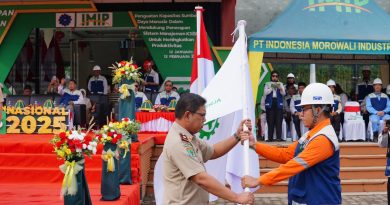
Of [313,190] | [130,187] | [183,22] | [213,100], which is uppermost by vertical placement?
[183,22]

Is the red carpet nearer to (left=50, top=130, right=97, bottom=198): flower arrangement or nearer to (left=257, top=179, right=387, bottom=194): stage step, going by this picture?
(left=50, top=130, right=97, bottom=198): flower arrangement

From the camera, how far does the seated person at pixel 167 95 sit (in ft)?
50.2

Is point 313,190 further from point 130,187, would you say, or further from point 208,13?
point 208,13

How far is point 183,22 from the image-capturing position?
55.3 ft

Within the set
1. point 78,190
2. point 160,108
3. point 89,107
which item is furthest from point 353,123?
point 78,190

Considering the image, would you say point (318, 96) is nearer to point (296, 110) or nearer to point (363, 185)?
point (363, 185)

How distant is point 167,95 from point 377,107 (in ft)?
17.2

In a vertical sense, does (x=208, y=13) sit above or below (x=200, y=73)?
above

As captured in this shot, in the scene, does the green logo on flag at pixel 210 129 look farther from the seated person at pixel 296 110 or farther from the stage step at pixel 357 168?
the seated person at pixel 296 110

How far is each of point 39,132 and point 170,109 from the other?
300 cm

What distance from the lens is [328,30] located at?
46.5 feet

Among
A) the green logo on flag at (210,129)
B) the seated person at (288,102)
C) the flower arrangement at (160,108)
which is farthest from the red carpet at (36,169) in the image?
the seated person at (288,102)

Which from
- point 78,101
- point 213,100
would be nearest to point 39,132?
point 78,101

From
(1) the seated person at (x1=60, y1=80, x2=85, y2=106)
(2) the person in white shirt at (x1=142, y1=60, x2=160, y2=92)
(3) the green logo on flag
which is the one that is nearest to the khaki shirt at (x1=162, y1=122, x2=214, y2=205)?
(3) the green logo on flag
